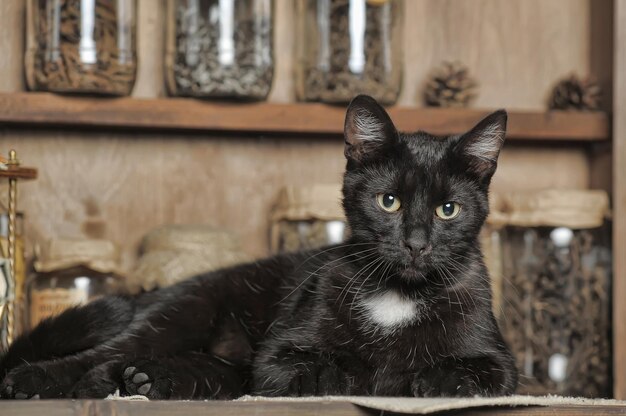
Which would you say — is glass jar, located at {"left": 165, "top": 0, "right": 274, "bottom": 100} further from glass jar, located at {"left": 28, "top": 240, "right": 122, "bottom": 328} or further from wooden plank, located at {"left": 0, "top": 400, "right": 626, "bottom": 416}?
wooden plank, located at {"left": 0, "top": 400, "right": 626, "bottom": 416}

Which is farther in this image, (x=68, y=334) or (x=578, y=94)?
(x=578, y=94)

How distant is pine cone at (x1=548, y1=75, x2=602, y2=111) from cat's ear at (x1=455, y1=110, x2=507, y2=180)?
76 centimetres

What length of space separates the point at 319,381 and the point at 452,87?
3.08 ft

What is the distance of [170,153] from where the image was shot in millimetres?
1936

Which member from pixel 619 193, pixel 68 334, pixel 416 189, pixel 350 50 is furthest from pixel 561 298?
pixel 68 334

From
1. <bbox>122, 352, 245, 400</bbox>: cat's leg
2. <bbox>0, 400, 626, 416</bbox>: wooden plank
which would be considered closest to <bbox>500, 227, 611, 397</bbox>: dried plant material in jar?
<bbox>122, 352, 245, 400</bbox>: cat's leg

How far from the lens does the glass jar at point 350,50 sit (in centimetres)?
178

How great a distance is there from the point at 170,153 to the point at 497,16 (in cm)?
76

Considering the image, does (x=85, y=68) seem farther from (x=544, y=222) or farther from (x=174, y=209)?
(x=544, y=222)

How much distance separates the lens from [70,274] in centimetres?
169

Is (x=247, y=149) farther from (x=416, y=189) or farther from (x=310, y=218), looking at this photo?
(x=416, y=189)

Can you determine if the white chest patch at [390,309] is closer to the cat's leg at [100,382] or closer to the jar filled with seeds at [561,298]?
the cat's leg at [100,382]

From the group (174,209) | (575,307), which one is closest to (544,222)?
(575,307)

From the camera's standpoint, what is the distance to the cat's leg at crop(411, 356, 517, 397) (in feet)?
3.61
